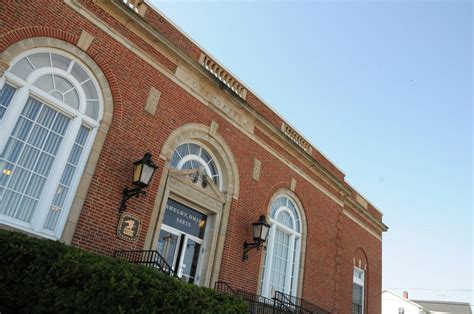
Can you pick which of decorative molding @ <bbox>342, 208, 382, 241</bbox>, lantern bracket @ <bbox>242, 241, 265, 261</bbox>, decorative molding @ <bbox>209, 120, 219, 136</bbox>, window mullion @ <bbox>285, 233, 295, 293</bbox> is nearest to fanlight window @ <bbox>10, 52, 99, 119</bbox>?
decorative molding @ <bbox>209, 120, 219, 136</bbox>

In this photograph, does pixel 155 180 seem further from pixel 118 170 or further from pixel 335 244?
pixel 335 244

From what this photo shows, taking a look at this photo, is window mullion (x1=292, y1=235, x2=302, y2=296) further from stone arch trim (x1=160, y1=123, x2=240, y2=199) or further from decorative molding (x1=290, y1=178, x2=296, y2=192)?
stone arch trim (x1=160, y1=123, x2=240, y2=199)

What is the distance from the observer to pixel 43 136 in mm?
7980

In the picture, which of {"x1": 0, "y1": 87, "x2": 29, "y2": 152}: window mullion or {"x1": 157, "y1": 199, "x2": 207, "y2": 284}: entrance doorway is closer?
{"x1": 0, "y1": 87, "x2": 29, "y2": 152}: window mullion

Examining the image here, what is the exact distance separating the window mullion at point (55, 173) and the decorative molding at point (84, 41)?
1606mm

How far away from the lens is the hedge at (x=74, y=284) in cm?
510

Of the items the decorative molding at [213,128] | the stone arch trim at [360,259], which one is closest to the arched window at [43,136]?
the decorative molding at [213,128]

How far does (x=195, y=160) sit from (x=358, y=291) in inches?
432

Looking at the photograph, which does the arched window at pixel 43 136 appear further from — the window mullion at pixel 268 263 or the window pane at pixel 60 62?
the window mullion at pixel 268 263

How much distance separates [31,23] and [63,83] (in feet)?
4.24

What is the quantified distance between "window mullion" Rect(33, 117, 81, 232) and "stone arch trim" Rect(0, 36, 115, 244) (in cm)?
42

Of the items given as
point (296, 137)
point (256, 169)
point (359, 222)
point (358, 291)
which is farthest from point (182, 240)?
point (359, 222)

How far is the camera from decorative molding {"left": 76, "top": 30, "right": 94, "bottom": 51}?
8.65m

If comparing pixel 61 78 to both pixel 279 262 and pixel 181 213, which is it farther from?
pixel 279 262
